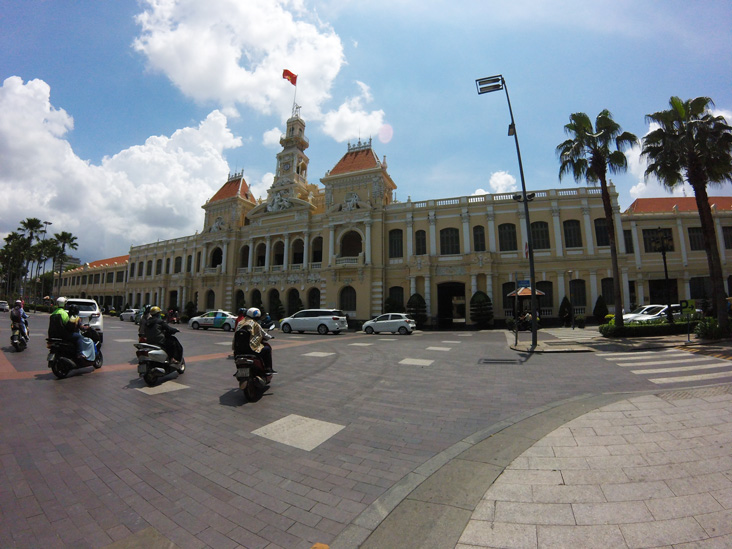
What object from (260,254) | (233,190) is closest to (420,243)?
(260,254)

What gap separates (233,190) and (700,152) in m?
45.7

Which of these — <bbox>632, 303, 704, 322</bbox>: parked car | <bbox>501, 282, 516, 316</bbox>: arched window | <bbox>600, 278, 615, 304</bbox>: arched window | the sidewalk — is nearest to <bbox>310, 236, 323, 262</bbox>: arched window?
<bbox>501, 282, 516, 316</bbox>: arched window

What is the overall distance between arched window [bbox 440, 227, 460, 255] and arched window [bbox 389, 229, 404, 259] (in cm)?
396

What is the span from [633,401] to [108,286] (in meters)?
75.6

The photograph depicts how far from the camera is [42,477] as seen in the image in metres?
3.13

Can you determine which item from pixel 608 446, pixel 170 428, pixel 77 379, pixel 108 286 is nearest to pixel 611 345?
pixel 608 446

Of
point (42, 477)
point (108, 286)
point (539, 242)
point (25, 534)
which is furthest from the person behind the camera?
point (108, 286)

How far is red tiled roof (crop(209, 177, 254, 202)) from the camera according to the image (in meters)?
43.2

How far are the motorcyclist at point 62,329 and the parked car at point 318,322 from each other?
15971 millimetres

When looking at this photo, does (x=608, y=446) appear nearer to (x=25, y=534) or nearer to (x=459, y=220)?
(x=25, y=534)

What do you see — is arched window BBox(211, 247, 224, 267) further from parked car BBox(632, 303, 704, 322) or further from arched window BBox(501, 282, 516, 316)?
parked car BBox(632, 303, 704, 322)

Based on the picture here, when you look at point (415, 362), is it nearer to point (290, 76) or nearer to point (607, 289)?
point (607, 289)

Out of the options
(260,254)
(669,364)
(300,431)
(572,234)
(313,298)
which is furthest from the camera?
(260,254)

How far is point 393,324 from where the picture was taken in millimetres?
22859
